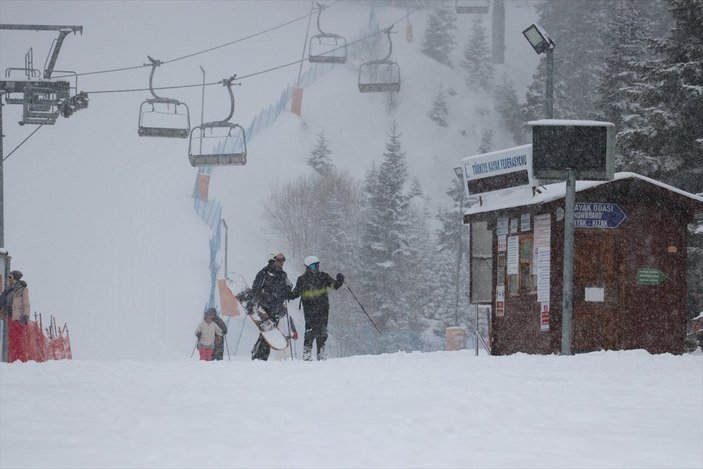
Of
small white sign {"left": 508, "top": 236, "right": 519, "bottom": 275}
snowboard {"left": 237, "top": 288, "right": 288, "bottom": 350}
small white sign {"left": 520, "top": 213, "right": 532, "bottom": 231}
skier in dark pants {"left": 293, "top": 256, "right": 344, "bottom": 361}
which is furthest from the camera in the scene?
small white sign {"left": 508, "top": 236, "right": 519, "bottom": 275}

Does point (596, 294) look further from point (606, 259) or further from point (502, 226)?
point (502, 226)

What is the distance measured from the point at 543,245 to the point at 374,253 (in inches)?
1729

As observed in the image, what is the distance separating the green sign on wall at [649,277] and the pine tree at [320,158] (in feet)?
197

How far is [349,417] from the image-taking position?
365 inches

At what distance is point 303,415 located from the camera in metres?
9.35

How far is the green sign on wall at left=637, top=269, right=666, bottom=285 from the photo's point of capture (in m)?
18.7

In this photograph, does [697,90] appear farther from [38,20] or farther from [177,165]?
[38,20]

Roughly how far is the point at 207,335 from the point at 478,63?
93.4 m

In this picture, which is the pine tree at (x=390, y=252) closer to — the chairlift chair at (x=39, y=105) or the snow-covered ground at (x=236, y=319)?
the snow-covered ground at (x=236, y=319)

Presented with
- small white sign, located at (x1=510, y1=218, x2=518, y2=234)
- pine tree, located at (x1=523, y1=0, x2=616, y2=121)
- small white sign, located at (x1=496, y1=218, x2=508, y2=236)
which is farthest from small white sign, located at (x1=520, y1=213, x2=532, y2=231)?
pine tree, located at (x1=523, y1=0, x2=616, y2=121)

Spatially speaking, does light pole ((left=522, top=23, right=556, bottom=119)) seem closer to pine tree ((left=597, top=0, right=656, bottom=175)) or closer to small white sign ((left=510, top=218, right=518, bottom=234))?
small white sign ((left=510, top=218, right=518, bottom=234))

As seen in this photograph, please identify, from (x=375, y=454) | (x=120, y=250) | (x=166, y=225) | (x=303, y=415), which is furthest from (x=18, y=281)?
(x=166, y=225)

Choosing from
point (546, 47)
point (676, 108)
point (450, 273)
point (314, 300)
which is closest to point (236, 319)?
point (450, 273)

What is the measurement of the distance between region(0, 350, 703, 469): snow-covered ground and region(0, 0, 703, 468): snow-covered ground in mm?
33
